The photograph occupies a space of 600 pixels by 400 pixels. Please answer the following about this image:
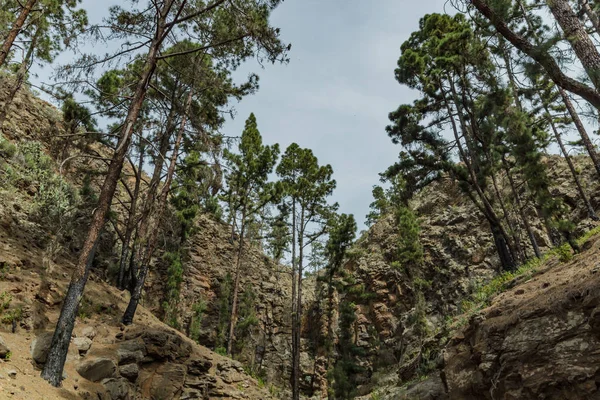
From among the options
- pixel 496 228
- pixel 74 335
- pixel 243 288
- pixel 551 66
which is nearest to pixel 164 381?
pixel 74 335

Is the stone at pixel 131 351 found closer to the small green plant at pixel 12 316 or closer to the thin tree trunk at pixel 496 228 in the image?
the small green plant at pixel 12 316

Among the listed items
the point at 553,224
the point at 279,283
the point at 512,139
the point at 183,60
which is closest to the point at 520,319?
the point at 553,224

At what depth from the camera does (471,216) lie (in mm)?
26203

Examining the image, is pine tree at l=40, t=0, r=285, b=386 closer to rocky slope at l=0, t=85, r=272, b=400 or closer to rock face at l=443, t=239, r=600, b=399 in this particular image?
rocky slope at l=0, t=85, r=272, b=400

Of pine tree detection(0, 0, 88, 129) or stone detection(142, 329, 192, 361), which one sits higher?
pine tree detection(0, 0, 88, 129)

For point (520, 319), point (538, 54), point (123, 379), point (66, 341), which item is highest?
point (538, 54)

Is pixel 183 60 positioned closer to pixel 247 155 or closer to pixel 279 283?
pixel 247 155

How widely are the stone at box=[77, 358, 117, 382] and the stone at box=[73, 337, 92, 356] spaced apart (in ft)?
1.84

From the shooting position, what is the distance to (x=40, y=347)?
24.4 ft

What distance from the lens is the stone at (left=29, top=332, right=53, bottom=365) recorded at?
7188mm

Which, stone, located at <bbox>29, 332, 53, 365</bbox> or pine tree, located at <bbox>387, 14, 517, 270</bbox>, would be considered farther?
pine tree, located at <bbox>387, 14, 517, 270</bbox>

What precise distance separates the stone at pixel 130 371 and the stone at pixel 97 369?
307mm

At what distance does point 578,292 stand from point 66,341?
33.9ft

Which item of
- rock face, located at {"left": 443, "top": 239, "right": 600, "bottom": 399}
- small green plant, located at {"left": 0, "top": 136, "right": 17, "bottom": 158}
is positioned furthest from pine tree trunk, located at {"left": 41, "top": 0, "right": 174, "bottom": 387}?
rock face, located at {"left": 443, "top": 239, "right": 600, "bottom": 399}
